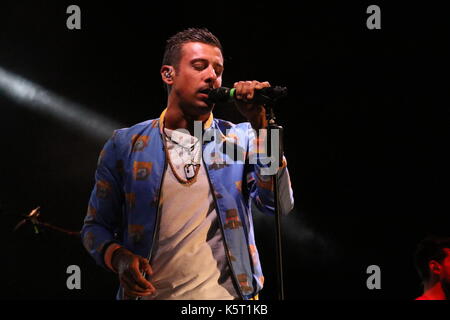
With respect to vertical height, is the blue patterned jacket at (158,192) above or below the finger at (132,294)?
above

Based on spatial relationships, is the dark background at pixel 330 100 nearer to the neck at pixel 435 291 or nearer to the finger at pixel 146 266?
the neck at pixel 435 291

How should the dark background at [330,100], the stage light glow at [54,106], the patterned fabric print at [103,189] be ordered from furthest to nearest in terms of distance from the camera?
1. the stage light glow at [54,106]
2. the dark background at [330,100]
3. the patterned fabric print at [103,189]

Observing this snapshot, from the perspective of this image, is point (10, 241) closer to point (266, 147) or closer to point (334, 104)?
point (334, 104)

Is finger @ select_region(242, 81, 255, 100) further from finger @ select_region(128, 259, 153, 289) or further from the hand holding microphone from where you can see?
finger @ select_region(128, 259, 153, 289)

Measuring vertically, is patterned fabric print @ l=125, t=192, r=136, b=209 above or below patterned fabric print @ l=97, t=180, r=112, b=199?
below

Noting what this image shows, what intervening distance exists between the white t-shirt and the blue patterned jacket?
3cm

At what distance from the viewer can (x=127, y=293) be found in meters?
1.61

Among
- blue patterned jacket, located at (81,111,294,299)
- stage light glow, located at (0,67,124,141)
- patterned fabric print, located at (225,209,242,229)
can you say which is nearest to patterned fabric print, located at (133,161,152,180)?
blue patterned jacket, located at (81,111,294,299)

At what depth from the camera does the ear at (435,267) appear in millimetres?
2891

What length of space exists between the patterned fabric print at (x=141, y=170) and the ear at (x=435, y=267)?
1.91 metres

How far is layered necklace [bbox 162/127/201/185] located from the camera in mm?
1794

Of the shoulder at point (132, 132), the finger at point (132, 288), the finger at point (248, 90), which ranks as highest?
the finger at point (248, 90)

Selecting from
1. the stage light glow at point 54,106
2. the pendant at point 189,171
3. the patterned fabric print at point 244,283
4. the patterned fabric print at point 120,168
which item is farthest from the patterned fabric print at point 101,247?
the stage light glow at point 54,106
